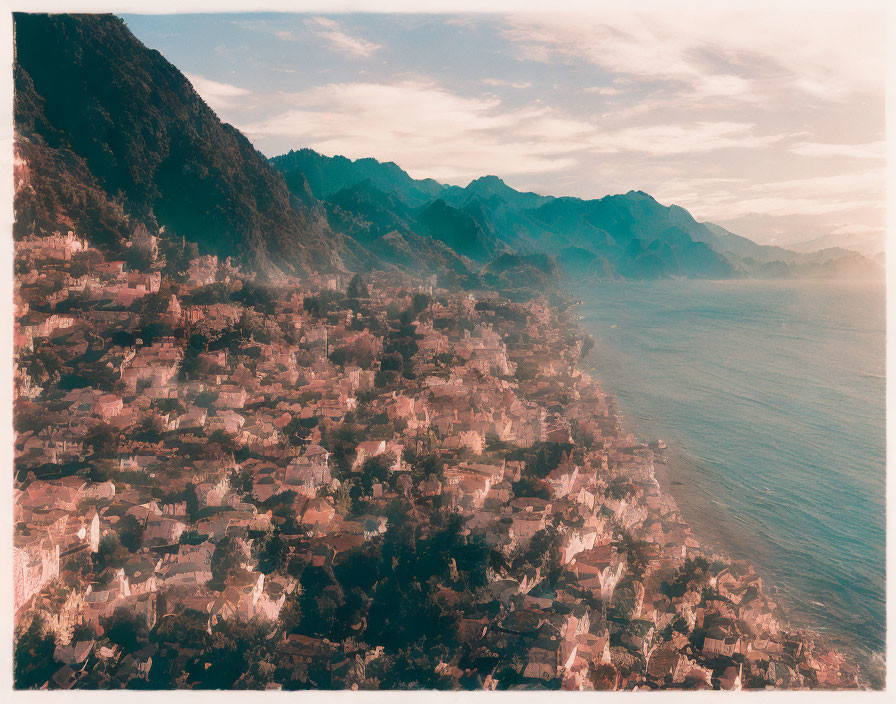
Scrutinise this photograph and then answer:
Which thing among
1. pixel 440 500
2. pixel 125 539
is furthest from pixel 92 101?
pixel 440 500

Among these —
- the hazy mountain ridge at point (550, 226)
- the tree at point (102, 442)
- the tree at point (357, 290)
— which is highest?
the hazy mountain ridge at point (550, 226)

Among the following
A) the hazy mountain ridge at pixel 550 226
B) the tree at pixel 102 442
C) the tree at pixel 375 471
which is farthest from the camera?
the hazy mountain ridge at pixel 550 226

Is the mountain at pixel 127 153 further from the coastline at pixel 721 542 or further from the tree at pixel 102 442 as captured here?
the coastline at pixel 721 542

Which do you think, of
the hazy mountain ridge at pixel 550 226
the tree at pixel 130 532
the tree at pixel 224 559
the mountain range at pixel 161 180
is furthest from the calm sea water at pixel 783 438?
the hazy mountain ridge at pixel 550 226

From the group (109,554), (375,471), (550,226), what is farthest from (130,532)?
(550,226)

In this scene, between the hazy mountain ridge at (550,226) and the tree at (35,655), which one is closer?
the tree at (35,655)

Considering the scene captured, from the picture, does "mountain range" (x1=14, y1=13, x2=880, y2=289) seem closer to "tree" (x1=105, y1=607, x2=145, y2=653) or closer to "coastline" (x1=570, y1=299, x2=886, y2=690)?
"tree" (x1=105, y1=607, x2=145, y2=653)
